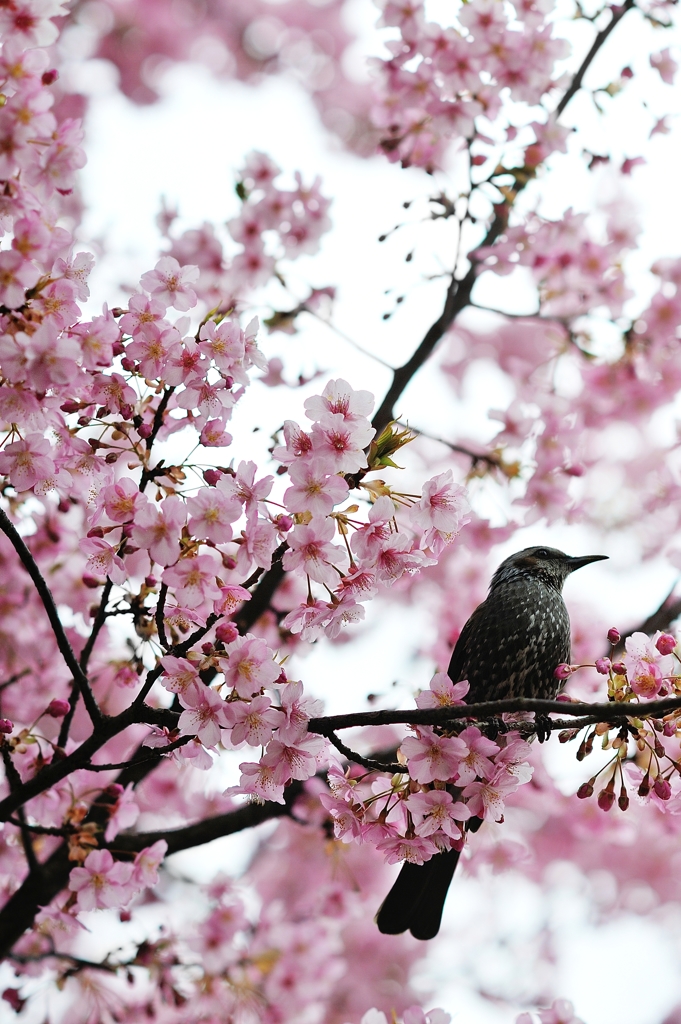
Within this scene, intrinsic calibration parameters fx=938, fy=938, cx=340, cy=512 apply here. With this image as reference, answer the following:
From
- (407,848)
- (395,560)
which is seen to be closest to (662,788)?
(407,848)

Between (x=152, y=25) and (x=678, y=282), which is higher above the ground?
(x=152, y=25)

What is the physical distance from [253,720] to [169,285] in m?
1.04

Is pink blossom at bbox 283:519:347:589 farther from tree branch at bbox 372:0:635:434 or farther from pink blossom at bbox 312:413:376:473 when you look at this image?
tree branch at bbox 372:0:635:434

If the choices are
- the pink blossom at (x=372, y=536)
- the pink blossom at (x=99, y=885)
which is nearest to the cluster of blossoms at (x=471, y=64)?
the pink blossom at (x=372, y=536)

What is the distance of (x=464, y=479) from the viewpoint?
4023mm

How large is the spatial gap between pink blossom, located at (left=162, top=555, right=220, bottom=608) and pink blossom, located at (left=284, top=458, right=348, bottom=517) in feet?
0.74

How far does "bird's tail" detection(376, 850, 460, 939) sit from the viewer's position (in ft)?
9.09

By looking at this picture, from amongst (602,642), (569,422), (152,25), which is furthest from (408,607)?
(152,25)

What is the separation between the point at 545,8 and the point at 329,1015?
6.74 metres

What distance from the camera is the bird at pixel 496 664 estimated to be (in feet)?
9.20

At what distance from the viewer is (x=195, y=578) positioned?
1.96 meters

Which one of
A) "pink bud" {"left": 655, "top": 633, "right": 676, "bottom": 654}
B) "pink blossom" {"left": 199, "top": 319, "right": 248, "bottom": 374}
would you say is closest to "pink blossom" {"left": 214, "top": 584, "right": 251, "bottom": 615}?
"pink blossom" {"left": 199, "top": 319, "right": 248, "bottom": 374}

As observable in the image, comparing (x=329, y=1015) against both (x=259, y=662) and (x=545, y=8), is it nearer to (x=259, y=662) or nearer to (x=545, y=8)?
(x=259, y=662)

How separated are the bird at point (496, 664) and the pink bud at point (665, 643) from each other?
993 millimetres
